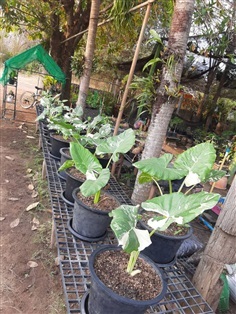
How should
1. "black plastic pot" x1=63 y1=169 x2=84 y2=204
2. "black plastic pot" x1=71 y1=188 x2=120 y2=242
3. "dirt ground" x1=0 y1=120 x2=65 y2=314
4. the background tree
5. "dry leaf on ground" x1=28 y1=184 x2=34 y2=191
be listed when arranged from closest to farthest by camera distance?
"black plastic pot" x1=71 y1=188 x2=120 y2=242
"dirt ground" x1=0 y1=120 x2=65 y2=314
"black plastic pot" x1=63 y1=169 x2=84 y2=204
"dry leaf on ground" x1=28 y1=184 x2=34 y2=191
the background tree

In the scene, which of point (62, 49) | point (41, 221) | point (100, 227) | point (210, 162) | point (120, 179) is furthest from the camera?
point (62, 49)

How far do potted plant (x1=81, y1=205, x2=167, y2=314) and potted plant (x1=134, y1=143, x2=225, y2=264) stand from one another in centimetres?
9

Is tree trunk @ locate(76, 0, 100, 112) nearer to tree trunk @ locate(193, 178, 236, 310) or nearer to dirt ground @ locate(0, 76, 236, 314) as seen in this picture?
dirt ground @ locate(0, 76, 236, 314)

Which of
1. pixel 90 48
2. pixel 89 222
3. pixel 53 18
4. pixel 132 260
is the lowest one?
pixel 89 222

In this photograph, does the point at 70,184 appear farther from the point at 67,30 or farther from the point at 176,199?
the point at 67,30

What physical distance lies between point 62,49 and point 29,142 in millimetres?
3200

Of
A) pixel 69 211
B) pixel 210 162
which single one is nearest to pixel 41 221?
pixel 69 211

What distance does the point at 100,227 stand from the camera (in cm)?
158

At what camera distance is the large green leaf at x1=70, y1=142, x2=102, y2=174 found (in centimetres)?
141

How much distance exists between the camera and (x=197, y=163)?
128 centimetres

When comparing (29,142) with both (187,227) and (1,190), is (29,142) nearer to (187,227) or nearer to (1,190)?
(1,190)

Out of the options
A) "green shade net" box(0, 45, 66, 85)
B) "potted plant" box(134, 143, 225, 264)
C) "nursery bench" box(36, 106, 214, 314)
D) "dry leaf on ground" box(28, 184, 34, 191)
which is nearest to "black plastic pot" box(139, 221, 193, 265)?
"potted plant" box(134, 143, 225, 264)

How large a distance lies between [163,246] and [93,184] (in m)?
0.57

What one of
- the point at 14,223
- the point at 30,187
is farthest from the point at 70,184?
the point at 30,187
